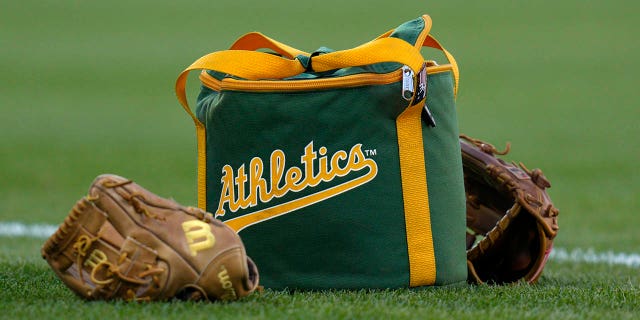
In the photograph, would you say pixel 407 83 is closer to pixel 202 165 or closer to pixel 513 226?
pixel 202 165

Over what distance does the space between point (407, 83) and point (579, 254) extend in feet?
7.55

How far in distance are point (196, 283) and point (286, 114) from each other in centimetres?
66

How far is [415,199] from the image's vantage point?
3.18m

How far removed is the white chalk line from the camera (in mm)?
4711

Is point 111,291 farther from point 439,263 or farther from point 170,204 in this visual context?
point 439,263

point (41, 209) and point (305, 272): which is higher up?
point (305, 272)

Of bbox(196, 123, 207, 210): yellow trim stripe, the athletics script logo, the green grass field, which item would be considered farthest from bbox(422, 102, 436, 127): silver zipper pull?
bbox(196, 123, 207, 210): yellow trim stripe

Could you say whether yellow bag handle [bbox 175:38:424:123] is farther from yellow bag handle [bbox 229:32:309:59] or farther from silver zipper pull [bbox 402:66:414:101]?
yellow bag handle [bbox 229:32:309:59]

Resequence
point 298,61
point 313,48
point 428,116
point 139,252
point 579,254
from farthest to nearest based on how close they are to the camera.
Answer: point 313,48 → point 579,254 → point 298,61 → point 428,116 → point 139,252

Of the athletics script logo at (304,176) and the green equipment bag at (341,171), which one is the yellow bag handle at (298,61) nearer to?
the green equipment bag at (341,171)

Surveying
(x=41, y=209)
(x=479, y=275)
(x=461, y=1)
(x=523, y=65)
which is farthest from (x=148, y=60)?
(x=479, y=275)

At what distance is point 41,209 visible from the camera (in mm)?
6973

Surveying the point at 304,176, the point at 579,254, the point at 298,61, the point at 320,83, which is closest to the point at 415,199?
the point at 304,176

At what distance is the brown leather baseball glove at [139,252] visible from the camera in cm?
273
